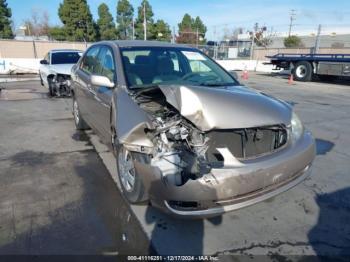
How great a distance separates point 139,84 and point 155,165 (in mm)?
1434

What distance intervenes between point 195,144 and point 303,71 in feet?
57.8

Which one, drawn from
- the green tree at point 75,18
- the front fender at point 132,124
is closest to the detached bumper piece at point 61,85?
the front fender at point 132,124

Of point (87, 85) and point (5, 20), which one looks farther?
point (5, 20)

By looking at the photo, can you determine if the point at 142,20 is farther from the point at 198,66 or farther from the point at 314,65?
the point at 198,66

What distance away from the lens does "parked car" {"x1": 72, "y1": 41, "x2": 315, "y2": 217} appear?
2631 millimetres

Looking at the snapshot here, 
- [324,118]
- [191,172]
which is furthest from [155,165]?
[324,118]

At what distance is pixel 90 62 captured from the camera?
17.6ft

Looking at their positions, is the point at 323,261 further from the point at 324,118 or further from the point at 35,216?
the point at 324,118

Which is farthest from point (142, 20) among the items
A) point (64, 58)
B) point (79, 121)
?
point (79, 121)

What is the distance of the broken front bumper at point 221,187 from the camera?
258 cm

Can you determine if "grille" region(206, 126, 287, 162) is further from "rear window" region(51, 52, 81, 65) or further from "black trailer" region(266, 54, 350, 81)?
"black trailer" region(266, 54, 350, 81)

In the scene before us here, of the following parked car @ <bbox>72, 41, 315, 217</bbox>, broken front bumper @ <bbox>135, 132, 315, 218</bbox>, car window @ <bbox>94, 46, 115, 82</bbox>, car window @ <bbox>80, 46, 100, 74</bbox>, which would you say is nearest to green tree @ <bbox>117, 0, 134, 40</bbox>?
car window @ <bbox>80, 46, 100, 74</bbox>

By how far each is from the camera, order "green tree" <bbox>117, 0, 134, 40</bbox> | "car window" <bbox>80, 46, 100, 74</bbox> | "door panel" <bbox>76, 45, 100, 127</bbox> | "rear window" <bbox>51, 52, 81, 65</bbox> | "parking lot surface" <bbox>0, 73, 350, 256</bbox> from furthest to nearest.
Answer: "green tree" <bbox>117, 0, 134, 40</bbox> < "rear window" <bbox>51, 52, 81, 65</bbox> < "car window" <bbox>80, 46, 100, 74</bbox> < "door panel" <bbox>76, 45, 100, 127</bbox> < "parking lot surface" <bbox>0, 73, 350, 256</bbox>

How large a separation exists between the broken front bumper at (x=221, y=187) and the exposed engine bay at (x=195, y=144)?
0.23 ft
